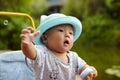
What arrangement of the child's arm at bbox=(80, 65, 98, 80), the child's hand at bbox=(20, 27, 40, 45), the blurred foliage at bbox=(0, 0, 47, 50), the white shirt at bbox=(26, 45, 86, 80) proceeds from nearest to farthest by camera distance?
the child's hand at bbox=(20, 27, 40, 45), the white shirt at bbox=(26, 45, 86, 80), the child's arm at bbox=(80, 65, 98, 80), the blurred foliage at bbox=(0, 0, 47, 50)

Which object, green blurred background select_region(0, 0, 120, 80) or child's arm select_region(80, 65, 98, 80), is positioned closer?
child's arm select_region(80, 65, 98, 80)

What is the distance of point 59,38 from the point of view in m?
2.78

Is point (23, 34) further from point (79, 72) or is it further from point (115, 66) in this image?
point (115, 66)

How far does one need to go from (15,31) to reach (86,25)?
13.7 meters

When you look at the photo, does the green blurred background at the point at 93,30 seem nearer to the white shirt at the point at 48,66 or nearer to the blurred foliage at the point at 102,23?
the blurred foliage at the point at 102,23

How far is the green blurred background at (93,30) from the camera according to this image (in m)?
14.2

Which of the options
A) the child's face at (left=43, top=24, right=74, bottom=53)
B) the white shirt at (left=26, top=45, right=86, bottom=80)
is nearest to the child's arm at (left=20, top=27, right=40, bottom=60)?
the white shirt at (left=26, top=45, right=86, bottom=80)

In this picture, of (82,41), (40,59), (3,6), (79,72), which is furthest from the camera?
(82,41)

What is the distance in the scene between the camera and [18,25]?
589 inches

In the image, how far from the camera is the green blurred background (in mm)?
14203

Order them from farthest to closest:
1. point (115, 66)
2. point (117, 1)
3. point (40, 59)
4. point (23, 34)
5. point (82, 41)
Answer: point (82, 41) < point (117, 1) < point (115, 66) < point (40, 59) < point (23, 34)

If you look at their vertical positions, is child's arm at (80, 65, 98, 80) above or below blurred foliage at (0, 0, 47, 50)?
below

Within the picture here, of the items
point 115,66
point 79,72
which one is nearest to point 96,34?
point 115,66

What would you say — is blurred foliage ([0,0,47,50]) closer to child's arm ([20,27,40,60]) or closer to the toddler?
the toddler
